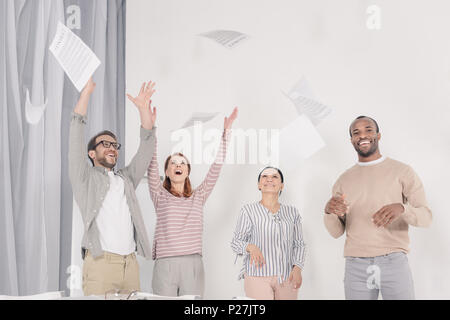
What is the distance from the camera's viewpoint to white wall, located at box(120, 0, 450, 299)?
284 cm

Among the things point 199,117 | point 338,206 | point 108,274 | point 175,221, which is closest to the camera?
point 108,274

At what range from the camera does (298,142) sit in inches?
120

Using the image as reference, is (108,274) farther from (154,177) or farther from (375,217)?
(375,217)

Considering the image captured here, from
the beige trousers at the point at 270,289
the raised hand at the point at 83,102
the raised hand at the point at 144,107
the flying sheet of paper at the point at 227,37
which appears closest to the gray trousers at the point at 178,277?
the beige trousers at the point at 270,289

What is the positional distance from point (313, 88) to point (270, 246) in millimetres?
1108

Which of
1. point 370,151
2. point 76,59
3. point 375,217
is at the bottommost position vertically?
point 375,217

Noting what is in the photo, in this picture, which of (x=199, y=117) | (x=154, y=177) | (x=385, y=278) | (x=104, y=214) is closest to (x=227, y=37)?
(x=199, y=117)

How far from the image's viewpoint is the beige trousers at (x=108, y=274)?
6.95 ft

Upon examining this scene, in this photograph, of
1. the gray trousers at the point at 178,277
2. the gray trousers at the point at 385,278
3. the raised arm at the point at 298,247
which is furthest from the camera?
the raised arm at the point at 298,247

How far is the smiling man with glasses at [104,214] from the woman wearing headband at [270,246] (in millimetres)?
484

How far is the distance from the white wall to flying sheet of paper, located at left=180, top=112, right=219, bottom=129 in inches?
1.8

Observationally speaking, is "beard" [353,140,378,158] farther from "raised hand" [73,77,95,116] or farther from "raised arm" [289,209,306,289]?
"raised hand" [73,77,95,116]

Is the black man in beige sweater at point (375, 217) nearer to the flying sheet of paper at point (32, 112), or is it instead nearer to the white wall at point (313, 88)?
the white wall at point (313, 88)

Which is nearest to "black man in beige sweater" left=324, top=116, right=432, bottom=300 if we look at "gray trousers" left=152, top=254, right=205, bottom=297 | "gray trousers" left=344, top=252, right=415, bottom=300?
"gray trousers" left=344, top=252, right=415, bottom=300
